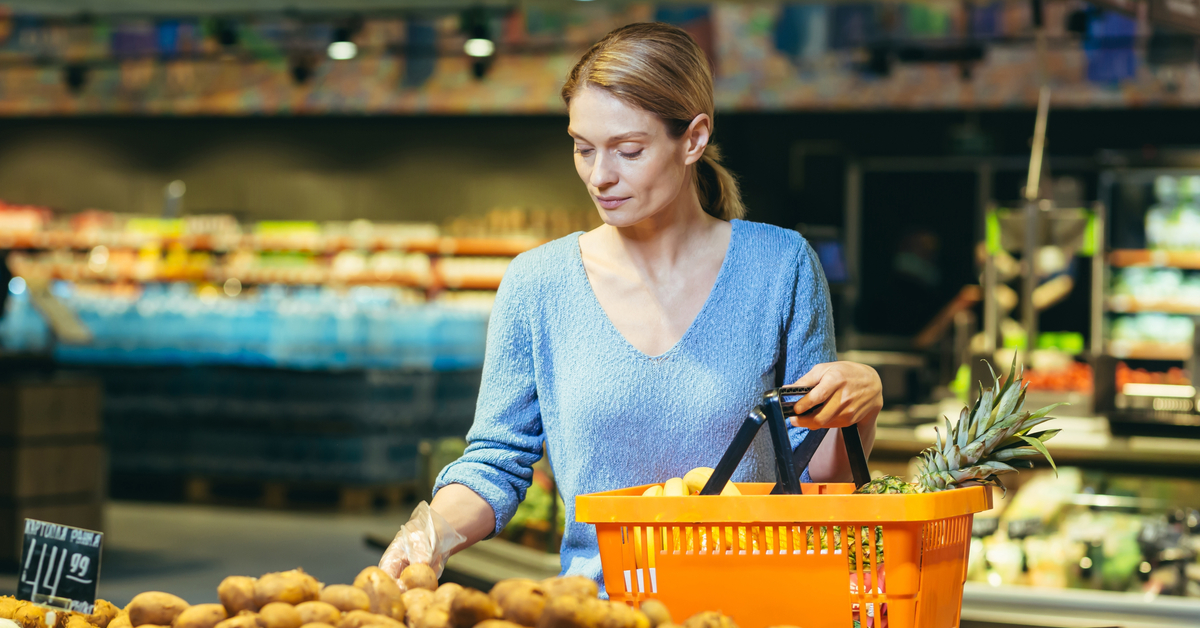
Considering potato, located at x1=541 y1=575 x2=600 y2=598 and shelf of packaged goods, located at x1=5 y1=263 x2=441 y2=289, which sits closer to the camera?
potato, located at x1=541 y1=575 x2=600 y2=598

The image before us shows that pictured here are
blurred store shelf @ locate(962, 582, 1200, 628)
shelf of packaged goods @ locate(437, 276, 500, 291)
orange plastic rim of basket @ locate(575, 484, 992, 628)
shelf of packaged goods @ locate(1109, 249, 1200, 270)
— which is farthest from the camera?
shelf of packaged goods @ locate(437, 276, 500, 291)

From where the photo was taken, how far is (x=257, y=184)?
39.9ft

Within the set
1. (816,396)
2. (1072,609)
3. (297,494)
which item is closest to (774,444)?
(816,396)

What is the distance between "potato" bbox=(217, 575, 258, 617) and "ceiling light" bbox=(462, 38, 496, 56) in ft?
28.7

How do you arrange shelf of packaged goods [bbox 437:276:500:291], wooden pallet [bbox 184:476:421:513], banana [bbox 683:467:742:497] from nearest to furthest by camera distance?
banana [bbox 683:467:742:497] → wooden pallet [bbox 184:476:421:513] → shelf of packaged goods [bbox 437:276:500:291]

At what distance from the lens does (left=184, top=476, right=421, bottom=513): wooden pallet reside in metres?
7.61

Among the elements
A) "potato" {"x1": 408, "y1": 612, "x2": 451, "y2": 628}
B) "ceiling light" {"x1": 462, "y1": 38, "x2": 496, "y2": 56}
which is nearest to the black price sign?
"potato" {"x1": 408, "y1": 612, "x2": 451, "y2": 628}

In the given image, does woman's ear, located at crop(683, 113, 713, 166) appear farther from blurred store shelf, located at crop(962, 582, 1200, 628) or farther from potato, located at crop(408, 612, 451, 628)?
blurred store shelf, located at crop(962, 582, 1200, 628)

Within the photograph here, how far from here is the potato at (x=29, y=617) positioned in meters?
1.52

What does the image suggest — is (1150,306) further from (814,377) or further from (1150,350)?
(814,377)

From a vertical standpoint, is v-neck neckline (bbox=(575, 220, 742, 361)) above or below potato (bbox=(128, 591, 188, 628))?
above

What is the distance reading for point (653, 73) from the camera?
1514 mm

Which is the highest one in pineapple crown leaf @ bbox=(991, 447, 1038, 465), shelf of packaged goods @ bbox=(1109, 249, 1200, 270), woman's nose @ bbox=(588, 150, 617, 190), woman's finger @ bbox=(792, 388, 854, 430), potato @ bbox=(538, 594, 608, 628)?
shelf of packaged goods @ bbox=(1109, 249, 1200, 270)

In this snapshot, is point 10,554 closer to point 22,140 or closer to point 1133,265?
point 1133,265
